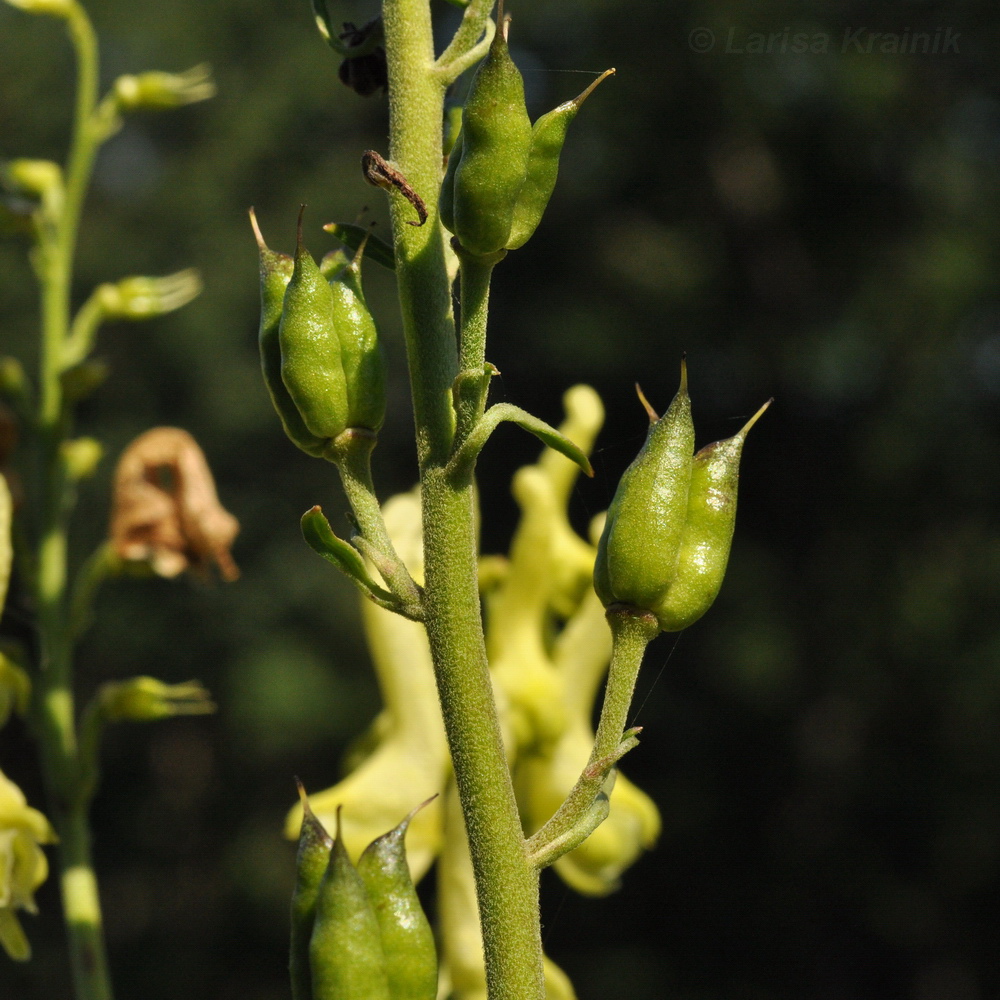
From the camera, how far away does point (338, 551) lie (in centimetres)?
70

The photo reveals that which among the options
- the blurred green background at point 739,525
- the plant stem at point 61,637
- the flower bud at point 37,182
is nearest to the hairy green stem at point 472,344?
the plant stem at point 61,637

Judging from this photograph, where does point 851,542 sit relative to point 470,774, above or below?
below

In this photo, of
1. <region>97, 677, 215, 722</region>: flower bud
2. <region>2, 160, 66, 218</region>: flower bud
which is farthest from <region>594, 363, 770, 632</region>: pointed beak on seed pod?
<region>2, 160, 66, 218</region>: flower bud

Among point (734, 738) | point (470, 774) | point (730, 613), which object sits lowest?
point (734, 738)

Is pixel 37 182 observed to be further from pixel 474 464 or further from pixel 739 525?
pixel 739 525

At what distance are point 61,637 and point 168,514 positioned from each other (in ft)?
0.75

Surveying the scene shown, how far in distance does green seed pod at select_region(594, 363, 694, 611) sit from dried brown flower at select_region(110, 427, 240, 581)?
781mm

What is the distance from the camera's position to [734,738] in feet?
26.9

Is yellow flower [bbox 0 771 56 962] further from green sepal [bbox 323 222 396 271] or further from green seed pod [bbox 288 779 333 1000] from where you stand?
green sepal [bbox 323 222 396 271]

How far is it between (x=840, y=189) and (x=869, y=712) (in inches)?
135

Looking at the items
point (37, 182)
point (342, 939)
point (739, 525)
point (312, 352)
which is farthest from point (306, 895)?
point (739, 525)

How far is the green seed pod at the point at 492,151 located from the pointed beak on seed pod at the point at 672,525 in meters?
0.13

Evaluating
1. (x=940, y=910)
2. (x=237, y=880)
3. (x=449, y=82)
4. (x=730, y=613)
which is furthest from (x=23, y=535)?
(x=237, y=880)

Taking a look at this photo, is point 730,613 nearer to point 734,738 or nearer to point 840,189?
point 734,738
